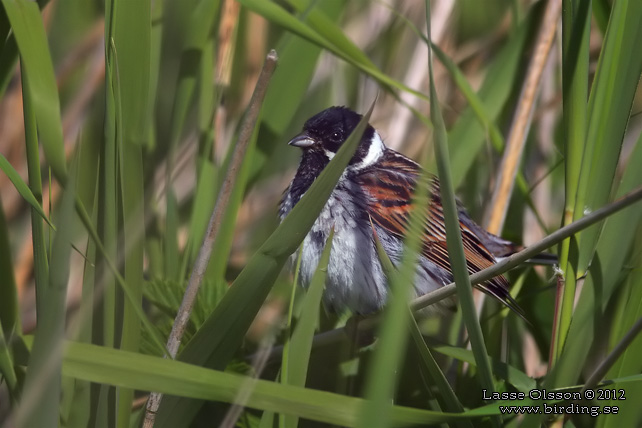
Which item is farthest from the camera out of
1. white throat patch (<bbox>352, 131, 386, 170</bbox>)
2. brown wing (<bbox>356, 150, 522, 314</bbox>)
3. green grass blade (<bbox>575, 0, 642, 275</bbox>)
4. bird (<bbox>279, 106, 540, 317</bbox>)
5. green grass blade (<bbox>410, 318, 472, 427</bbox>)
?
white throat patch (<bbox>352, 131, 386, 170</bbox>)

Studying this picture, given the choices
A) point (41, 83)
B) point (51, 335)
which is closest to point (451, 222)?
point (51, 335)

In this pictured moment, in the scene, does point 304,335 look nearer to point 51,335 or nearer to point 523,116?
point 51,335

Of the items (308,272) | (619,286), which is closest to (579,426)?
(619,286)

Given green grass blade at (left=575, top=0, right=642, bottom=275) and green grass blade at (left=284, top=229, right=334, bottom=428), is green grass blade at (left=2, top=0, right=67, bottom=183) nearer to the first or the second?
green grass blade at (left=284, top=229, right=334, bottom=428)

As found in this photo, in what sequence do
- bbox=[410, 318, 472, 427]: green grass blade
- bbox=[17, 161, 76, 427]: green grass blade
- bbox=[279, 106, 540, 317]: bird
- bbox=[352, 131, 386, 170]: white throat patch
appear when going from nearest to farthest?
1. bbox=[17, 161, 76, 427]: green grass blade
2. bbox=[410, 318, 472, 427]: green grass blade
3. bbox=[279, 106, 540, 317]: bird
4. bbox=[352, 131, 386, 170]: white throat patch

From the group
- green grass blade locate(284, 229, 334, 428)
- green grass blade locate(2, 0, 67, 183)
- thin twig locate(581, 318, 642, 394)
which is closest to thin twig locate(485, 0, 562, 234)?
thin twig locate(581, 318, 642, 394)

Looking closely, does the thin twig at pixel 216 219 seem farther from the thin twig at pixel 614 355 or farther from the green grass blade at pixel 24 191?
the thin twig at pixel 614 355
